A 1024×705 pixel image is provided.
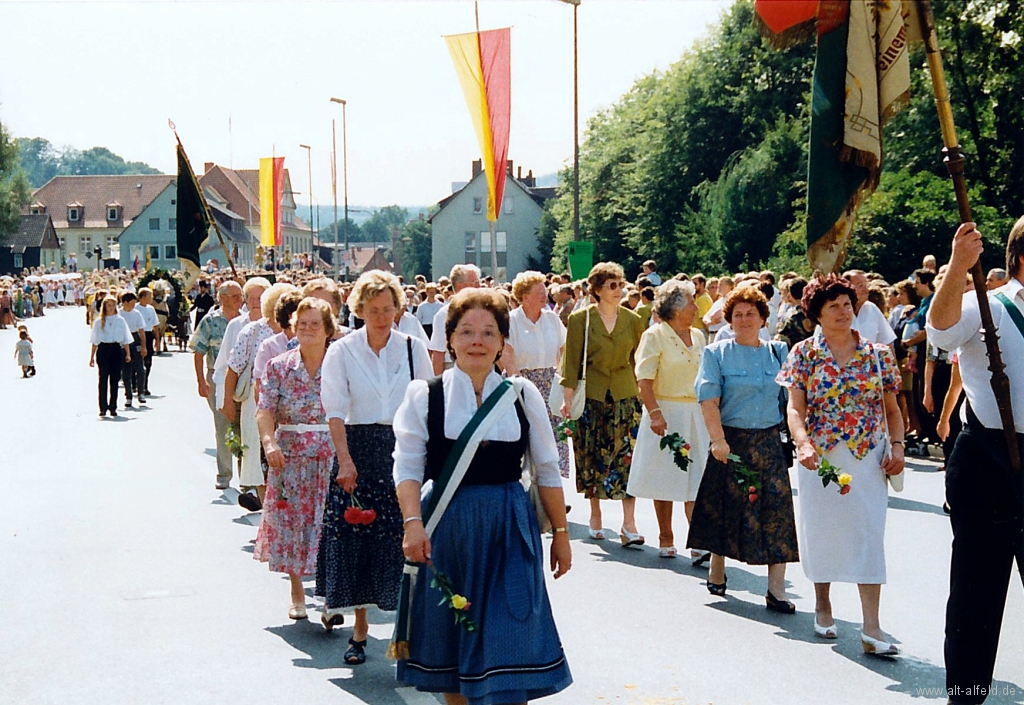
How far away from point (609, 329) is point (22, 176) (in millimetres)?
96177

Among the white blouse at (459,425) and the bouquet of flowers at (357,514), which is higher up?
the white blouse at (459,425)

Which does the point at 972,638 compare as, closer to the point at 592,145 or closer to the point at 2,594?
the point at 2,594

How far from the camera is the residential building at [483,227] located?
103 metres

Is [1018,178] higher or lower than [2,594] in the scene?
higher

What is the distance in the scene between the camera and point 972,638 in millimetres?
5473

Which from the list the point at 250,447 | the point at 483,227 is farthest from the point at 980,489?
the point at 483,227

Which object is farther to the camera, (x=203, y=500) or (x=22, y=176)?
(x=22, y=176)

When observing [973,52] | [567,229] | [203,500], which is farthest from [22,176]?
[203,500]

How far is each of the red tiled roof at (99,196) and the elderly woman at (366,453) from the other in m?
141

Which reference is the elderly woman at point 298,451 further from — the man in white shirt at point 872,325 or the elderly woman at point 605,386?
the man in white shirt at point 872,325

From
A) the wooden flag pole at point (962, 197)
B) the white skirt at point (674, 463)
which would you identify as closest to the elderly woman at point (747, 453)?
the white skirt at point (674, 463)

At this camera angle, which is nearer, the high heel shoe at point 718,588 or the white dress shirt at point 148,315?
the high heel shoe at point 718,588

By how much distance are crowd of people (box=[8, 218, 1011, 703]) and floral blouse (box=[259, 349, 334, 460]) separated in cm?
1

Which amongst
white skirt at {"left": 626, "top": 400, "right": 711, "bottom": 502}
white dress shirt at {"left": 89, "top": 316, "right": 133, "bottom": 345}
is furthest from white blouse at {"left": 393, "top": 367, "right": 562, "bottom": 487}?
white dress shirt at {"left": 89, "top": 316, "right": 133, "bottom": 345}
